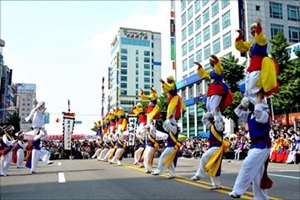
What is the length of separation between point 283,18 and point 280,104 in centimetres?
2091

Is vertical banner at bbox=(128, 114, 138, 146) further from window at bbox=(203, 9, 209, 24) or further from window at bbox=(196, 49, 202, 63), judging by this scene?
window at bbox=(203, 9, 209, 24)

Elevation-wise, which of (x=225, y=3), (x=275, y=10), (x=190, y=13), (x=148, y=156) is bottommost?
(x=148, y=156)

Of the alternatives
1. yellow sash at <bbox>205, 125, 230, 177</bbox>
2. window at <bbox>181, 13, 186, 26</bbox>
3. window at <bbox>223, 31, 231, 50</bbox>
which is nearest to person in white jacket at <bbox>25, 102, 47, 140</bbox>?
yellow sash at <bbox>205, 125, 230, 177</bbox>

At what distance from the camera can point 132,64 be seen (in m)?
120

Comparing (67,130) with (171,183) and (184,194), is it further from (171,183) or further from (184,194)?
(184,194)

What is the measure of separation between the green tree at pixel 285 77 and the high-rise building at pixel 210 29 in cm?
1173

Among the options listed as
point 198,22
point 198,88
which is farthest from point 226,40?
point 198,22

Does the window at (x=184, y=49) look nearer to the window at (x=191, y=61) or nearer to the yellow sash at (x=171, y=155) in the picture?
the window at (x=191, y=61)

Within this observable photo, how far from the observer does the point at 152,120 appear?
1191 centimetres

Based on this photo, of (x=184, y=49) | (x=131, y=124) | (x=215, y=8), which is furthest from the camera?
(x=184, y=49)

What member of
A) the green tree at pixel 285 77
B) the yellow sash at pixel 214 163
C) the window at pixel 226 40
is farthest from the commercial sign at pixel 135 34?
the yellow sash at pixel 214 163

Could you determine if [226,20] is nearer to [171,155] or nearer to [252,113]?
[171,155]

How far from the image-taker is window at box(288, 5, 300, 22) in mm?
45000

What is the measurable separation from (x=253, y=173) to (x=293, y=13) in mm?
45786
